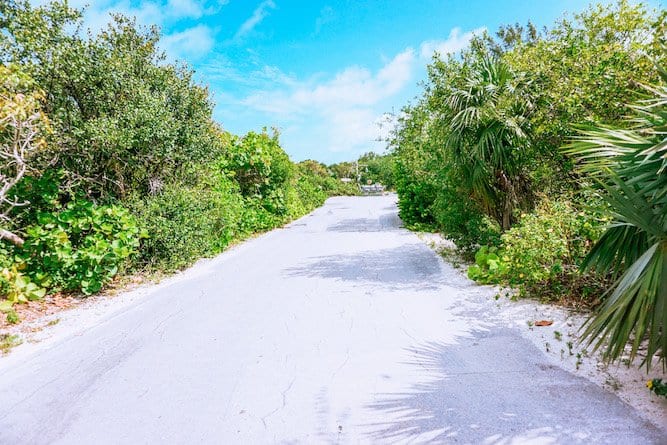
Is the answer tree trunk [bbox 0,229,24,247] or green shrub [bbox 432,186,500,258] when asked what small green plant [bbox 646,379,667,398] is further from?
tree trunk [bbox 0,229,24,247]

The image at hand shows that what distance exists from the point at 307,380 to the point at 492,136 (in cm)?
533

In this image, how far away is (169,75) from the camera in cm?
777

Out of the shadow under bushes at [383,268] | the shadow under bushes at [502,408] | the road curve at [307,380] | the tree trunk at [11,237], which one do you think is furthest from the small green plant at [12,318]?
the shadow under bushes at [502,408]

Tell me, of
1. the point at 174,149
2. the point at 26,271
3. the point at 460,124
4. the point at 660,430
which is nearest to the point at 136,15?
the point at 174,149

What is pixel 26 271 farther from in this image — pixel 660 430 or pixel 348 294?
pixel 660 430

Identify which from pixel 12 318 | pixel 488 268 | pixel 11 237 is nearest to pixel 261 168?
pixel 11 237

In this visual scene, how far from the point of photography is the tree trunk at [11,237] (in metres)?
5.07

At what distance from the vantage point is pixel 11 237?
5.18 metres

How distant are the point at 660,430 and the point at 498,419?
3.04 ft

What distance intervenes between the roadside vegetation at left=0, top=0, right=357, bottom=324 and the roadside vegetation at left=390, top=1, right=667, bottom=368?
5.67 m

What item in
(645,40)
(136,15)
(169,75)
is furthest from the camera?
(169,75)

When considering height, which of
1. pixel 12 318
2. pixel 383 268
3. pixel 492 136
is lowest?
pixel 383 268

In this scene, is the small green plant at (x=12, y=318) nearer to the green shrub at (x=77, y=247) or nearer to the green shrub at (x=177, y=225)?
the green shrub at (x=77, y=247)

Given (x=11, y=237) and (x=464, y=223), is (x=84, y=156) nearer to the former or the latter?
(x=11, y=237)
